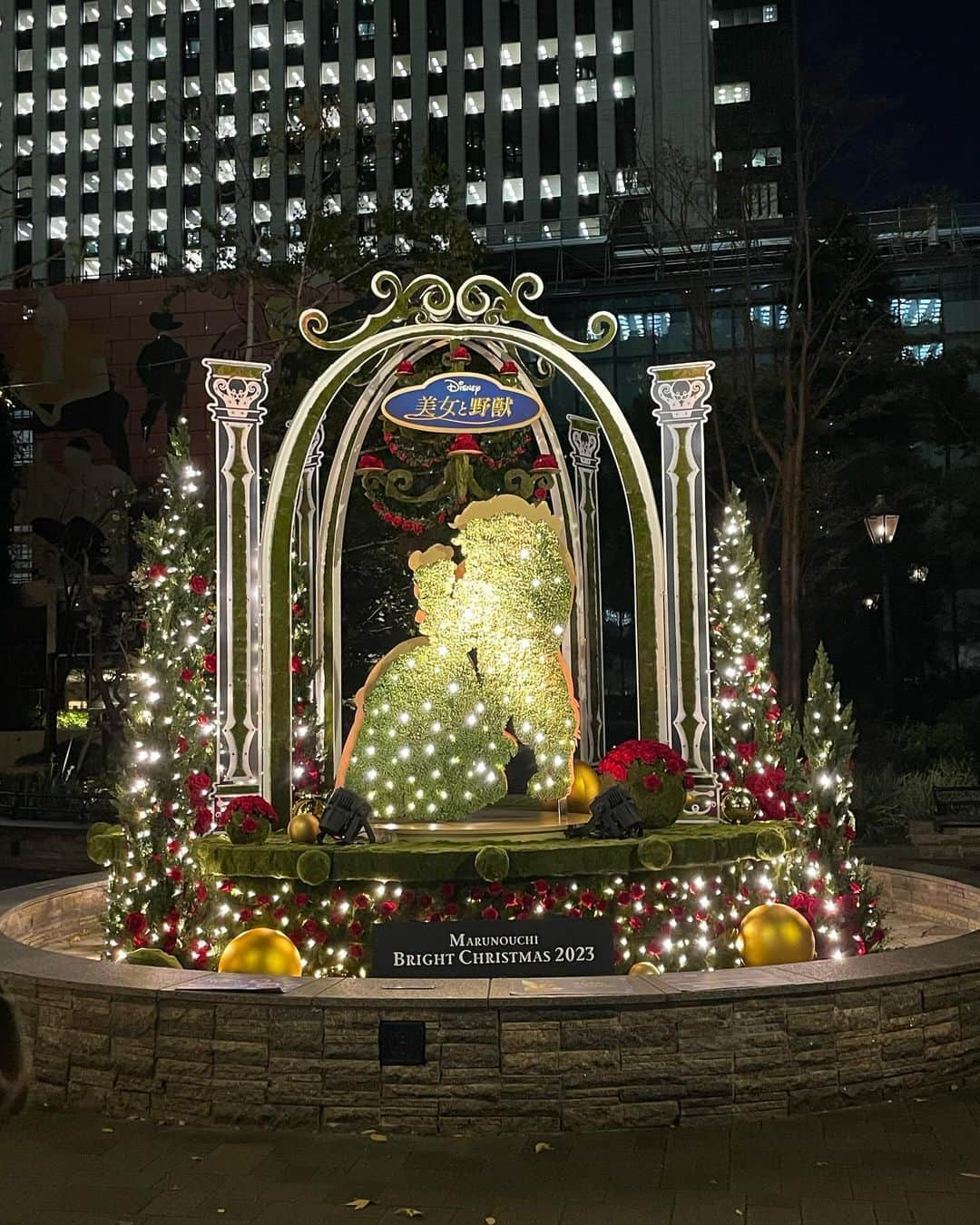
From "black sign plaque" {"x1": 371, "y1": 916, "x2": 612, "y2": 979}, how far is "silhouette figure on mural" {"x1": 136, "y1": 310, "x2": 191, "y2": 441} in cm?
2372

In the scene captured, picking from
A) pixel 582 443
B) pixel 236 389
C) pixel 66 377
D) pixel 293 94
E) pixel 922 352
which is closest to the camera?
pixel 236 389

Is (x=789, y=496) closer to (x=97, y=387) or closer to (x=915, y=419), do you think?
(x=915, y=419)

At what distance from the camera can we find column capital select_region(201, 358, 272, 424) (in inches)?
416

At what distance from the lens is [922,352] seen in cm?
3281

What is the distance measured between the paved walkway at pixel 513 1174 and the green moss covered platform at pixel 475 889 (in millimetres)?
2812

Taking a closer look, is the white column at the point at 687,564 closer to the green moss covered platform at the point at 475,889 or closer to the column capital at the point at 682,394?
the column capital at the point at 682,394

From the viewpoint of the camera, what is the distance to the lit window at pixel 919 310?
32656 mm

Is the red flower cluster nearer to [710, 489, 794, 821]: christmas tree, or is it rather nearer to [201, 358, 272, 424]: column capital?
[710, 489, 794, 821]: christmas tree

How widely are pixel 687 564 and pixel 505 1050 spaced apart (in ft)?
17.0

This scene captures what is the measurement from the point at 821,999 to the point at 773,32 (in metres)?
64.2

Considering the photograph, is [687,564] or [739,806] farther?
[739,806]

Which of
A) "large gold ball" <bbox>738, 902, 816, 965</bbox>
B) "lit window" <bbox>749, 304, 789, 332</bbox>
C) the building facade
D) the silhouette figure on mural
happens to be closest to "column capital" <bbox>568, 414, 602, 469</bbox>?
"large gold ball" <bbox>738, 902, 816, 965</bbox>

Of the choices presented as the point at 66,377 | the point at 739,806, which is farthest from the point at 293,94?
the point at 739,806

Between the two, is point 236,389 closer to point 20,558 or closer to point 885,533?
point 885,533
